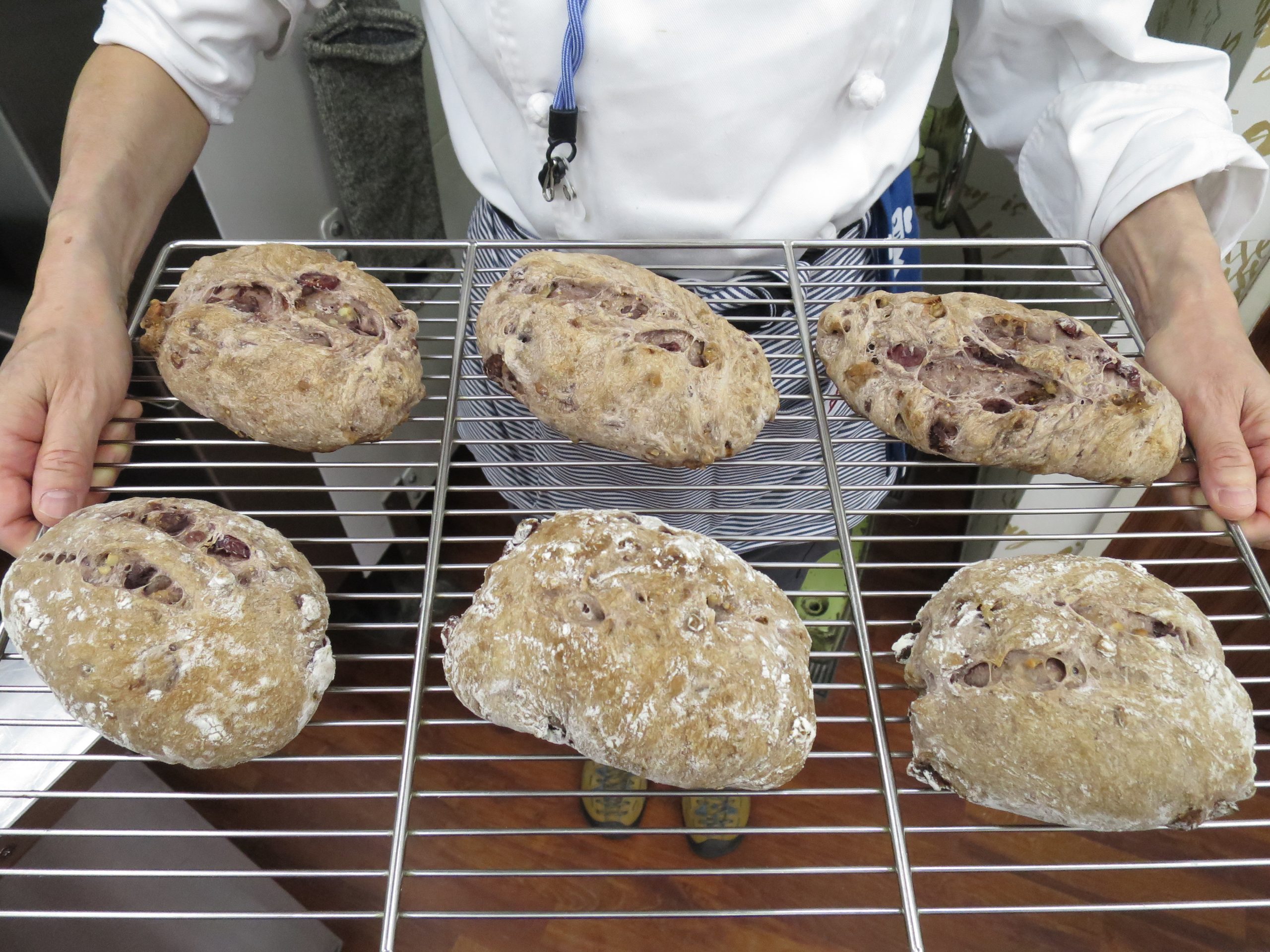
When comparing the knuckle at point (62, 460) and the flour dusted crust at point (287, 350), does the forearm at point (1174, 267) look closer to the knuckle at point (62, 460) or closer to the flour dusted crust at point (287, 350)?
the flour dusted crust at point (287, 350)

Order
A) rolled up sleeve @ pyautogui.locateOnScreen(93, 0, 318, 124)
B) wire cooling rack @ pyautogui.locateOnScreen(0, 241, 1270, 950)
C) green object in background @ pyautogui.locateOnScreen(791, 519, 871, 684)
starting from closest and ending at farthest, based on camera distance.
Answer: rolled up sleeve @ pyautogui.locateOnScreen(93, 0, 318, 124), wire cooling rack @ pyautogui.locateOnScreen(0, 241, 1270, 950), green object in background @ pyautogui.locateOnScreen(791, 519, 871, 684)

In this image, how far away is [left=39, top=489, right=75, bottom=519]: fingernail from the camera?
95 centimetres

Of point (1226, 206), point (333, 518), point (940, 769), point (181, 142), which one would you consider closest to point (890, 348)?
point (940, 769)

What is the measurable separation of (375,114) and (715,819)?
196 centimetres

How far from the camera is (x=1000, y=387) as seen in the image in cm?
102

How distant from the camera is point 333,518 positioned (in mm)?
2123

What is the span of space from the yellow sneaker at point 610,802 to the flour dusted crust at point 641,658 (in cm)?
123

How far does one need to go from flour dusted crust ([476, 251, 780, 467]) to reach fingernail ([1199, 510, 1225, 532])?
0.59 m

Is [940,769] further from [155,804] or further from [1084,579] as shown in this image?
[155,804]

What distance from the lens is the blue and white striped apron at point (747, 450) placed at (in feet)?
3.88

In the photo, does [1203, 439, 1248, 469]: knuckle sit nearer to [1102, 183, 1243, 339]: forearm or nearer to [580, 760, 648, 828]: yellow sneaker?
[1102, 183, 1243, 339]: forearm

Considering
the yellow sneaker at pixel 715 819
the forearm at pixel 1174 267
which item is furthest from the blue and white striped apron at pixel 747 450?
the yellow sneaker at pixel 715 819

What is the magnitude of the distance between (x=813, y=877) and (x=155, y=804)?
5.06 feet

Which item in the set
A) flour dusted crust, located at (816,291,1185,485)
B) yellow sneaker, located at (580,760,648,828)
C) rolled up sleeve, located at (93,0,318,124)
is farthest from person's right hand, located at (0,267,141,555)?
yellow sneaker, located at (580,760,648,828)
